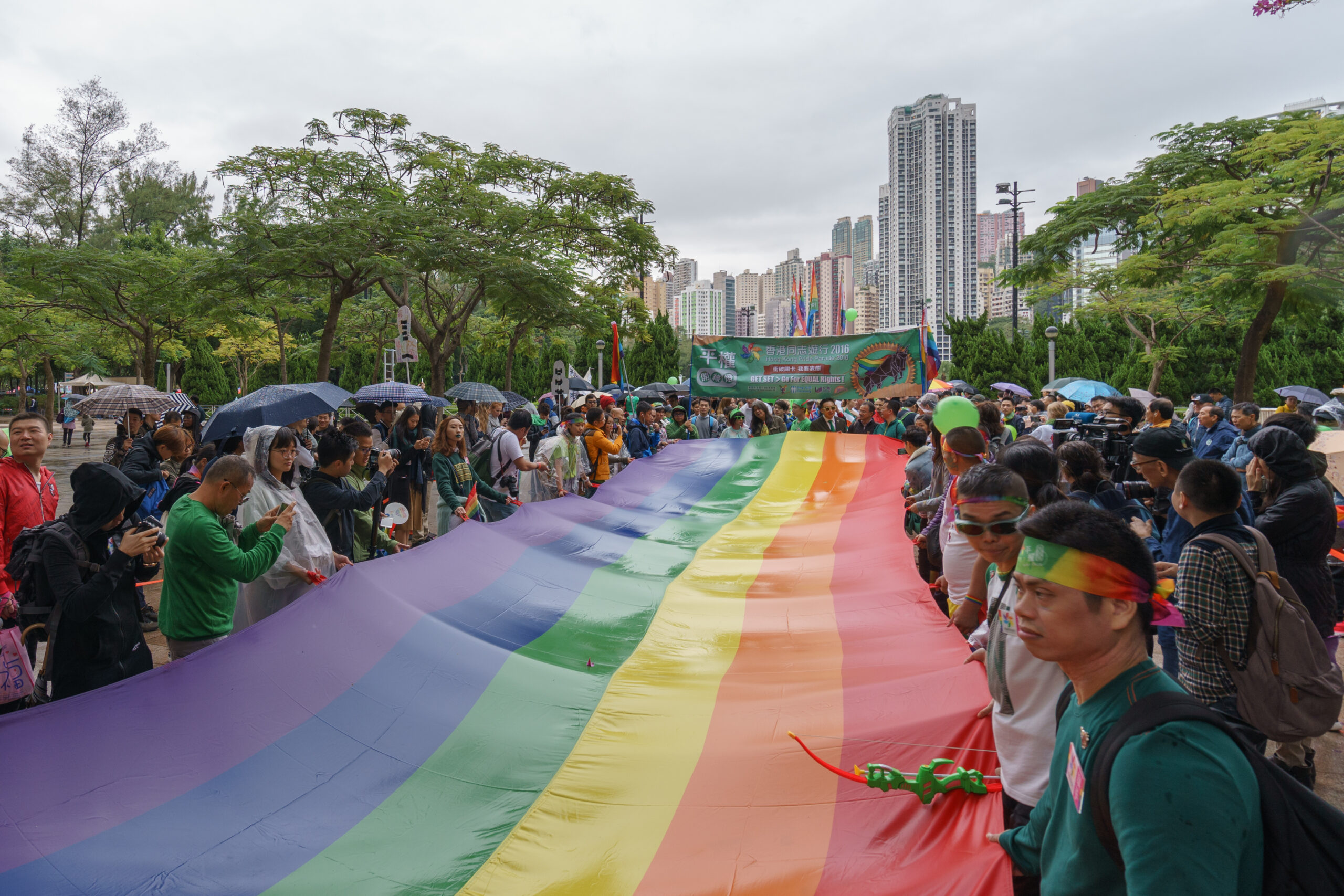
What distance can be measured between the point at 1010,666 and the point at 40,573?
163 inches

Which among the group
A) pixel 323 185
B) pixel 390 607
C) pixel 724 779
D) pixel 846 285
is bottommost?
pixel 724 779

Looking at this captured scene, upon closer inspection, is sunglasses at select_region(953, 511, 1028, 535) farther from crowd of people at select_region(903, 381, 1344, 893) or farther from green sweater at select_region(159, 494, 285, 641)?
green sweater at select_region(159, 494, 285, 641)

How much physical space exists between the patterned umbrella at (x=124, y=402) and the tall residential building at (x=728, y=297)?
88.4 meters

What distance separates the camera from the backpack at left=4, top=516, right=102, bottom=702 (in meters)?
3.59

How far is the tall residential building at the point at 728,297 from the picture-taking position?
4067 inches

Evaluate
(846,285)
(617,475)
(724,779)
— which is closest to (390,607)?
(724,779)

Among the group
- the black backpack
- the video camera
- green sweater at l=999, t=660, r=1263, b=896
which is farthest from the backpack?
the video camera

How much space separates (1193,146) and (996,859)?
1943cm

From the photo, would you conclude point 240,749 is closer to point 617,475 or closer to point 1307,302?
point 617,475

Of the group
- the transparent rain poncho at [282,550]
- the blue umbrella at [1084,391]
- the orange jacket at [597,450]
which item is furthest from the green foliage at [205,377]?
the transparent rain poncho at [282,550]

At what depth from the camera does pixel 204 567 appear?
3723mm

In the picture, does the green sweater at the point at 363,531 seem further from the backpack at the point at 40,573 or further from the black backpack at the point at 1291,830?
the black backpack at the point at 1291,830

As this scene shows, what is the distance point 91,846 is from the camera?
2.50 meters

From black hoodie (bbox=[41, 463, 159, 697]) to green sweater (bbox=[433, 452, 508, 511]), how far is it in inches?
113
